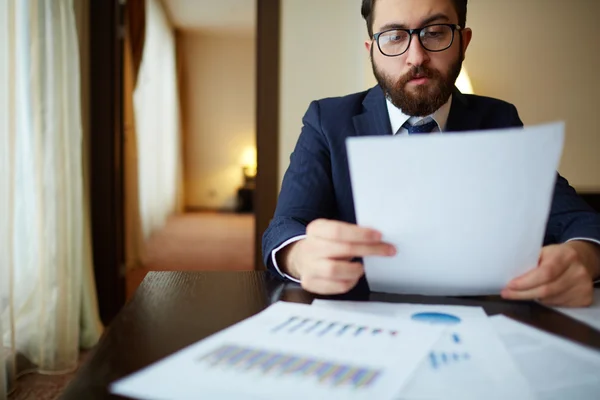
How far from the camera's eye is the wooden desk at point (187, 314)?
0.49m

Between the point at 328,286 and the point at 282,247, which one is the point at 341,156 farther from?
the point at 328,286

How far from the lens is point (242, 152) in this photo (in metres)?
8.40

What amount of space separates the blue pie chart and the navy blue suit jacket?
35 centimetres

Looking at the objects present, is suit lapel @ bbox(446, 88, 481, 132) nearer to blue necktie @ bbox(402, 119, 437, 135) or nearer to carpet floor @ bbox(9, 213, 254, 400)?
blue necktie @ bbox(402, 119, 437, 135)

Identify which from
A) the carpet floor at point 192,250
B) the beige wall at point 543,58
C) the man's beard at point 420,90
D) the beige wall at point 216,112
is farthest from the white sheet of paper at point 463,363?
the beige wall at point 216,112

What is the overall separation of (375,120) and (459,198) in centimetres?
63

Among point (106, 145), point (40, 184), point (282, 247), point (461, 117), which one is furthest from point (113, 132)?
point (282, 247)

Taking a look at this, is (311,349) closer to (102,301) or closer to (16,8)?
(16,8)

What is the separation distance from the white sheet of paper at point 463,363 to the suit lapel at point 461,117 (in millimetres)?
666

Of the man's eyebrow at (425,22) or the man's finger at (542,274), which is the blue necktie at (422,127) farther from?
the man's finger at (542,274)

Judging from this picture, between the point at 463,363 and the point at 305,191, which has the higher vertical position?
the point at 305,191

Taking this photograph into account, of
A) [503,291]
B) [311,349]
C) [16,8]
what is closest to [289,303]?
[311,349]

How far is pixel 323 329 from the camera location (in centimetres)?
58

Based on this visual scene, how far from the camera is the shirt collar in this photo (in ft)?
3.88
